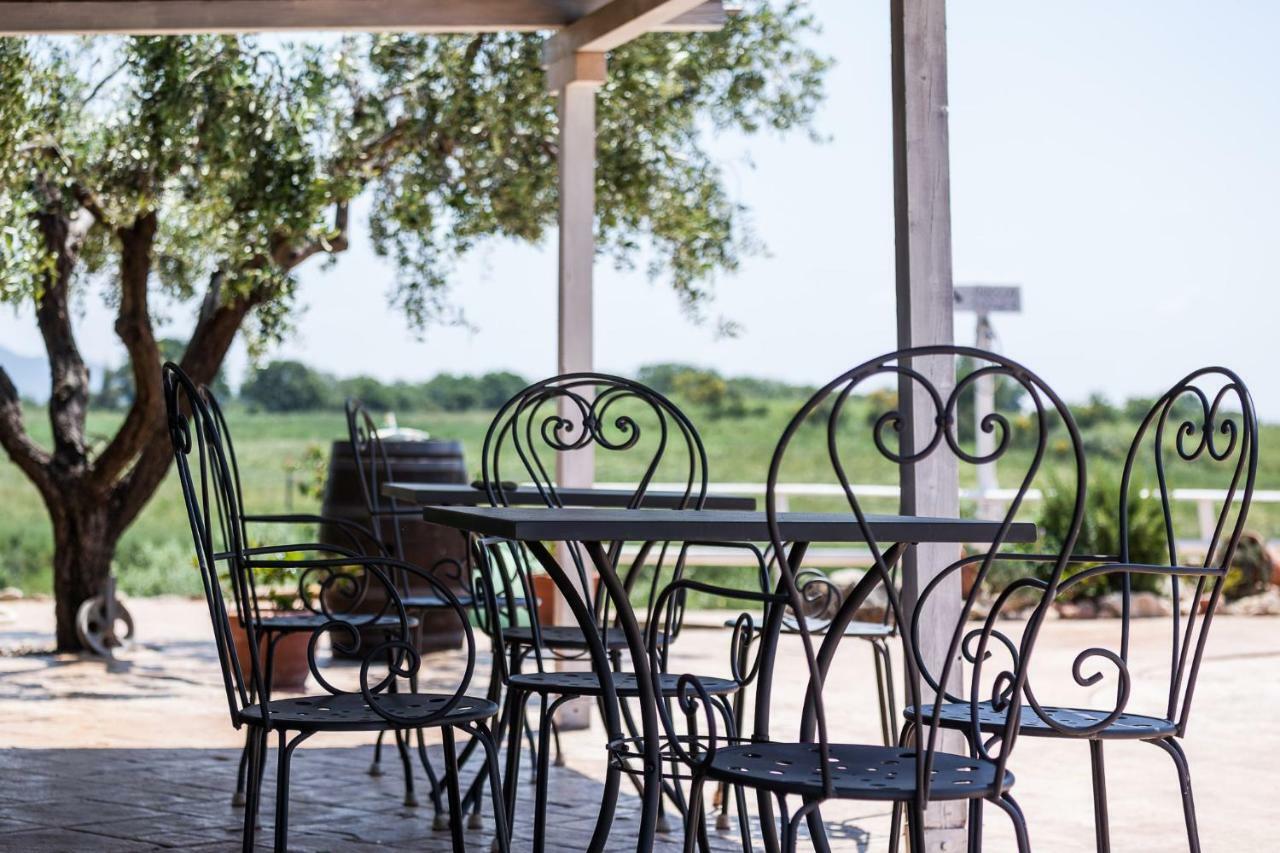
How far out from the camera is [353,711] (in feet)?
7.80

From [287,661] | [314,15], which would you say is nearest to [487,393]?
[287,661]

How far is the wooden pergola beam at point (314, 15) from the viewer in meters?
4.83

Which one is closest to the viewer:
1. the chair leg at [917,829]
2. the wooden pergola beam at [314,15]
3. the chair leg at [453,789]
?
the chair leg at [917,829]

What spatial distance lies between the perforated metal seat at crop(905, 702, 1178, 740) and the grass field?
6.37 m

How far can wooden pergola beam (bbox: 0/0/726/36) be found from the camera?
483 cm

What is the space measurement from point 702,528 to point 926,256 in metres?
1.16

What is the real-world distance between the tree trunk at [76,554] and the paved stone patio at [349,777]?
10.7 inches

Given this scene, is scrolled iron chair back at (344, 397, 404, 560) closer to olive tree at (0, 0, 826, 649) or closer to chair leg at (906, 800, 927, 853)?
olive tree at (0, 0, 826, 649)

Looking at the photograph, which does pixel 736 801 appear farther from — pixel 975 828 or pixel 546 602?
pixel 546 602

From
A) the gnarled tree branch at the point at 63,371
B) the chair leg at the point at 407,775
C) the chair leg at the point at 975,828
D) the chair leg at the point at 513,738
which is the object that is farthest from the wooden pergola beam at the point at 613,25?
the chair leg at the point at 975,828

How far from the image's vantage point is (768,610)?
2.31 metres

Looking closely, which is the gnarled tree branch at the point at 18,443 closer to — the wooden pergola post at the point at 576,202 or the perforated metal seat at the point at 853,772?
the wooden pergola post at the point at 576,202

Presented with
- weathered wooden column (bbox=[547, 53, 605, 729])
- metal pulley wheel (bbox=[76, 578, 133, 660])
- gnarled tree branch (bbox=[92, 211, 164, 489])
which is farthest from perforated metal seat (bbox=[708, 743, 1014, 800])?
metal pulley wheel (bbox=[76, 578, 133, 660])

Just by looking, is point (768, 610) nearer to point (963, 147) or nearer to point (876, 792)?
point (876, 792)
